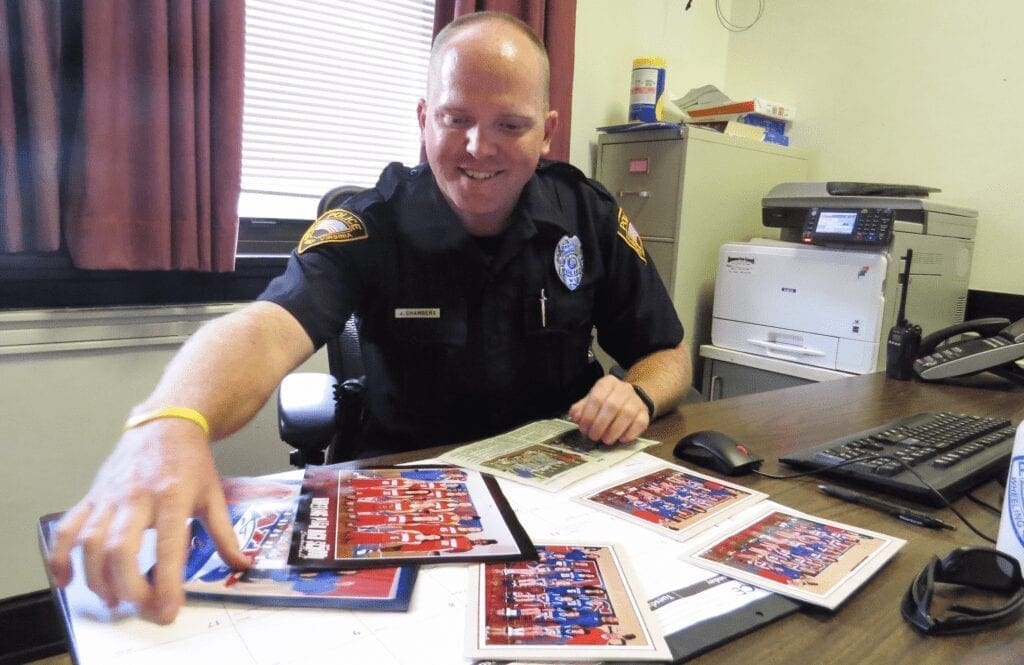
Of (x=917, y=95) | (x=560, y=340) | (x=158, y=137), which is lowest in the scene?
(x=560, y=340)

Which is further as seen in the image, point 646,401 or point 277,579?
point 646,401

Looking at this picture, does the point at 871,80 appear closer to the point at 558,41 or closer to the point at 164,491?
the point at 558,41

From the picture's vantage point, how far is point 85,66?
1.36m

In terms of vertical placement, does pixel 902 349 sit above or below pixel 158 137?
below

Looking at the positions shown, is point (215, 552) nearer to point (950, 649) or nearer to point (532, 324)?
point (950, 649)

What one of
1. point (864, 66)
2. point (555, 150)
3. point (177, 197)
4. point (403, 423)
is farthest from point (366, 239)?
point (864, 66)

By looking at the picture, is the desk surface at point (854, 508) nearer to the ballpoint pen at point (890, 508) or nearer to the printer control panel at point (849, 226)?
the ballpoint pen at point (890, 508)

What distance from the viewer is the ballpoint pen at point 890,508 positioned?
71 centimetres

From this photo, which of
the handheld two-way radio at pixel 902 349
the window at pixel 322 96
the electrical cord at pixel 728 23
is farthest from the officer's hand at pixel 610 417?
the electrical cord at pixel 728 23

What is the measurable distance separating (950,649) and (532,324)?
31.2 inches

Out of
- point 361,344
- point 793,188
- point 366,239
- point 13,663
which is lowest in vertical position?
point 13,663

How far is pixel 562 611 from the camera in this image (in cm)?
51

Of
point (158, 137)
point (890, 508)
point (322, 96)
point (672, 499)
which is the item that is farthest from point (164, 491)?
point (322, 96)

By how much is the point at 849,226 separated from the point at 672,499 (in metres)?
1.27
